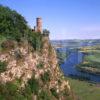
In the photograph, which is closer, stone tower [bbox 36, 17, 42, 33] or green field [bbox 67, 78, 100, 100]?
stone tower [bbox 36, 17, 42, 33]

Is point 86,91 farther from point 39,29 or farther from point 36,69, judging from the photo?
point 36,69

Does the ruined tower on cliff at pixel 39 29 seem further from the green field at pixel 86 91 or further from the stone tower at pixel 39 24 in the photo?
the green field at pixel 86 91

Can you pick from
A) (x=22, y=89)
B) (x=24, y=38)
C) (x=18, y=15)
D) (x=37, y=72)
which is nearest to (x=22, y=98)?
(x=22, y=89)

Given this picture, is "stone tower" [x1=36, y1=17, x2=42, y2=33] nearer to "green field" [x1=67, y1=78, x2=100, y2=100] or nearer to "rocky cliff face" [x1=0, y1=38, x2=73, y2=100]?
"rocky cliff face" [x1=0, y1=38, x2=73, y2=100]

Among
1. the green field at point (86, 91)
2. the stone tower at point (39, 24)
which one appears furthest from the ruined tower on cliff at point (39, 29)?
the green field at point (86, 91)

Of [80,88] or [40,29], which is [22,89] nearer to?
[40,29]

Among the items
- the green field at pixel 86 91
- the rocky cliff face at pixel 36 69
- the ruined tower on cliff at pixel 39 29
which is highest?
the ruined tower on cliff at pixel 39 29

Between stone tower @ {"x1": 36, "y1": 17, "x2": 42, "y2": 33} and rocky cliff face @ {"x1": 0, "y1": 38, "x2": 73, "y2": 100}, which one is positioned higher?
stone tower @ {"x1": 36, "y1": 17, "x2": 42, "y2": 33}

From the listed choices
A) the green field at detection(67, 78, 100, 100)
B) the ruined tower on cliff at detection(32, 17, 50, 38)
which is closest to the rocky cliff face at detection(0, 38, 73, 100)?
the ruined tower on cliff at detection(32, 17, 50, 38)

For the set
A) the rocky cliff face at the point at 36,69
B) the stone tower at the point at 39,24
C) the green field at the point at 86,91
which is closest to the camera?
the rocky cliff face at the point at 36,69

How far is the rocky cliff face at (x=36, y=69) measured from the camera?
62.2m

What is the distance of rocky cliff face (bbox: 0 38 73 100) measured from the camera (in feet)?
204

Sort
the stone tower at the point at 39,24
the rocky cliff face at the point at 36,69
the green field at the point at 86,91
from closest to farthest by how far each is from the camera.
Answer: the rocky cliff face at the point at 36,69, the stone tower at the point at 39,24, the green field at the point at 86,91

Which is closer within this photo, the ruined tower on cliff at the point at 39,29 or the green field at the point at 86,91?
the ruined tower on cliff at the point at 39,29
